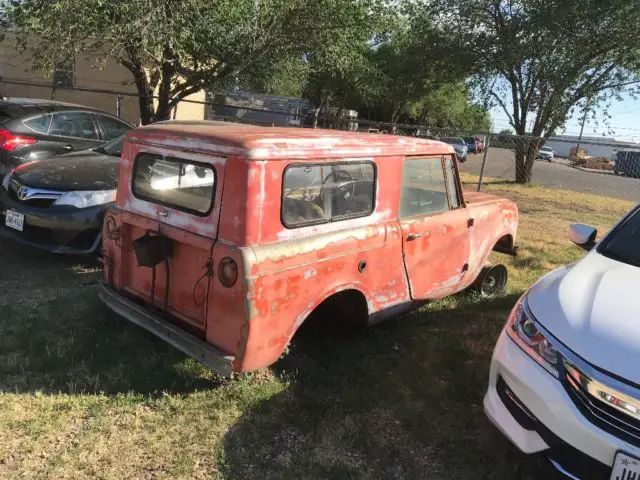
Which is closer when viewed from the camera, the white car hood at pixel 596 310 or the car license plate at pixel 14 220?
the white car hood at pixel 596 310

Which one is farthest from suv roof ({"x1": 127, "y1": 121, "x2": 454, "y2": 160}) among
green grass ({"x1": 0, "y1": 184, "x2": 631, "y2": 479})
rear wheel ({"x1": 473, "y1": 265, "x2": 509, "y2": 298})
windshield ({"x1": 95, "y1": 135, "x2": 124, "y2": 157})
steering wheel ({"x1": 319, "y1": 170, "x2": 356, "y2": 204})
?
windshield ({"x1": 95, "y1": 135, "x2": 124, "y2": 157})

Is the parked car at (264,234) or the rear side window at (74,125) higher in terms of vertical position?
the rear side window at (74,125)

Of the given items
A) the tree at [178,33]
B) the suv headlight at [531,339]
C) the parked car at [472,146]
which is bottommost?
the suv headlight at [531,339]

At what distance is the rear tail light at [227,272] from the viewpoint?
2754 millimetres

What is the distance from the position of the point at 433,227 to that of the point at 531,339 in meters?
1.47

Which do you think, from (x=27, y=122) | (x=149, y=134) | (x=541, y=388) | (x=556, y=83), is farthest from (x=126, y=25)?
(x=556, y=83)

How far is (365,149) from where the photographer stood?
3408 mm

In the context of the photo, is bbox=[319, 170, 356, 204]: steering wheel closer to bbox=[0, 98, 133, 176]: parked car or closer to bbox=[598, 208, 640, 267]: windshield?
bbox=[598, 208, 640, 267]: windshield

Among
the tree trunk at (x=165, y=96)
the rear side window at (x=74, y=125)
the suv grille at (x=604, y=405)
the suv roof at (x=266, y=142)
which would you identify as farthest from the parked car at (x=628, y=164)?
the suv grille at (x=604, y=405)

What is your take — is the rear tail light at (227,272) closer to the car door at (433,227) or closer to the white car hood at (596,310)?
the car door at (433,227)

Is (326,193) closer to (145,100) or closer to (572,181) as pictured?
(145,100)

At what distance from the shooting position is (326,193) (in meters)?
3.22

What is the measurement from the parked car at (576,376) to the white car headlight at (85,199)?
389 centimetres

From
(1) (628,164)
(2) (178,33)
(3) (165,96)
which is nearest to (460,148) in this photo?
(1) (628,164)
